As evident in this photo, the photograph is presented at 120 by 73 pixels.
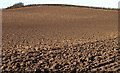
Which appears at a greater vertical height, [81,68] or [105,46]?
[105,46]

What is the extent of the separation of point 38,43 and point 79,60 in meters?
1.85

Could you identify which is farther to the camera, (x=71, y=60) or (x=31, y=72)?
(x=71, y=60)

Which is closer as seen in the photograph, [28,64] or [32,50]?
[28,64]

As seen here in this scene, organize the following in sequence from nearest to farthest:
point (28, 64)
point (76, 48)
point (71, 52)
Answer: point (28, 64) → point (71, 52) → point (76, 48)

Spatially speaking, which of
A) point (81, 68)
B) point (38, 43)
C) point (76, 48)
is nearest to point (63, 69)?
point (81, 68)

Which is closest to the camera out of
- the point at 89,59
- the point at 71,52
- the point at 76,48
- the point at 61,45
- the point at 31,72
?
the point at 31,72

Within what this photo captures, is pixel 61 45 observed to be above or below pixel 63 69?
above

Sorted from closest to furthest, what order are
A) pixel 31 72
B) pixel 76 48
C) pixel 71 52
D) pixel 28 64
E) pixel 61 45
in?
pixel 31 72
pixel 28 64
pixel 71 52
pixel 76 48
pixel 61 45

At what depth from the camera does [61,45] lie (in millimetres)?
4555

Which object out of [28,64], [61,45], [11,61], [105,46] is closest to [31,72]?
[28,64]

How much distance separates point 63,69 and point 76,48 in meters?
1.26

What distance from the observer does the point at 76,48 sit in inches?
168

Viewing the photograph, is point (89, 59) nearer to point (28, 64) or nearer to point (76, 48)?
point (76, 48)

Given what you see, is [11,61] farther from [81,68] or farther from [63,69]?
[81,68]
